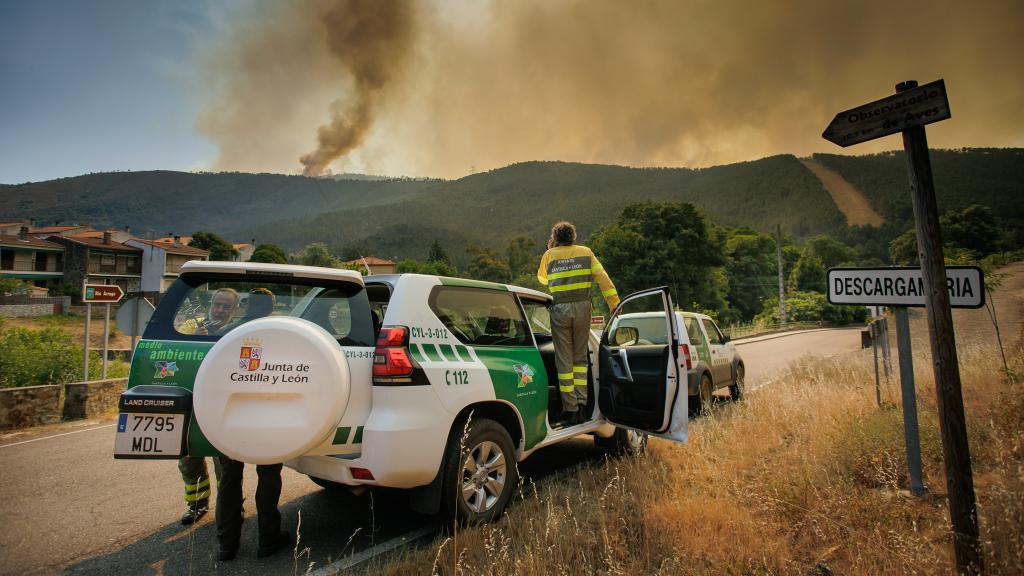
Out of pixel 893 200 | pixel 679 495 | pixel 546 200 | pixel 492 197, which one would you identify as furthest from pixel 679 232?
pixel 492 197

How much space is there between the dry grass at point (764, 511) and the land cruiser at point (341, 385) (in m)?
0.48

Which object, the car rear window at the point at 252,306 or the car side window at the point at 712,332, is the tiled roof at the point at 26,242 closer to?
the car rear window at the point at 252,306

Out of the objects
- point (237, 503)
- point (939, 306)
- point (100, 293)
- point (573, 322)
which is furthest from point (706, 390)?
point (100, 293)

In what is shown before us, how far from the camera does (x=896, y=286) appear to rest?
370cm

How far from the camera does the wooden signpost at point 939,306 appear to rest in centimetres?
264

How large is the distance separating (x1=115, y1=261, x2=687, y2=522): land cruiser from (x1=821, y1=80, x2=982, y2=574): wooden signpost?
1712 mm

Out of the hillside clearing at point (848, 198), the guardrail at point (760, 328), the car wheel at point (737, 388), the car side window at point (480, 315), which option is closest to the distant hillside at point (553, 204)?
the hillside clearing at point (848, 198)

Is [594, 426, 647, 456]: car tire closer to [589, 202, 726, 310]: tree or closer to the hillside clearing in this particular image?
[589, 202, 726, 310]: tree

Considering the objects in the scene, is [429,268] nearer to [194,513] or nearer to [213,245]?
[213,245]

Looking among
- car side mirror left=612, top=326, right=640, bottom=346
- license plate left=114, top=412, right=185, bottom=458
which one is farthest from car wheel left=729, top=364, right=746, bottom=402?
license plate left=114, top=412, right=185, bottom=458

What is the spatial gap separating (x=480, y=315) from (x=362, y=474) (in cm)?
156

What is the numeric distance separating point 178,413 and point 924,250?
4432 mm

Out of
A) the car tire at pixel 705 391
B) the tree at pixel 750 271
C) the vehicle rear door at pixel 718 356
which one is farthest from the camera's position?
the tree at pixel 750 271

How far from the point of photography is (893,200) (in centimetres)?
9781
